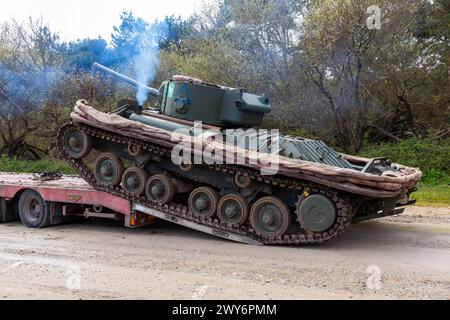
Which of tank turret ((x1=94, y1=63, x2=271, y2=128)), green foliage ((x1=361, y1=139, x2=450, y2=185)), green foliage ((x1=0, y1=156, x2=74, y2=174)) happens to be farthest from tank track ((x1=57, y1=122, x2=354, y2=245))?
green foliage ((x1=0, y1=156, x2=74, y2=174))

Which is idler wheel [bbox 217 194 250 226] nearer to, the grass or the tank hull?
the tank hull

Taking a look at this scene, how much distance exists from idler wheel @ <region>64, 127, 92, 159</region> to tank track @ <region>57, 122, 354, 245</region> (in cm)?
8

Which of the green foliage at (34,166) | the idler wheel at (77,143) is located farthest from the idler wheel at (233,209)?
the green foliage at (34,166)

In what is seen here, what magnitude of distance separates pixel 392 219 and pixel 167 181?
196 inches

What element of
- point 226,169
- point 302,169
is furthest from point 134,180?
point 302,169

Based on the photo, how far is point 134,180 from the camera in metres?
10.6

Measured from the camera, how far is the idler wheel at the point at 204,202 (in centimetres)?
1002

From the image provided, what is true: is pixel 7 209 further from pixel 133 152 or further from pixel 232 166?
pixel 232 166

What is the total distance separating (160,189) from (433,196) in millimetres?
8361

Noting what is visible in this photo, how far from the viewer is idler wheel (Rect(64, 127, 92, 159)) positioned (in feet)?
36.6

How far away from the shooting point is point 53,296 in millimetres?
6297

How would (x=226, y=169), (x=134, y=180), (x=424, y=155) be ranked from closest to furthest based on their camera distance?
1. (x=226, y=169)
2. (x=134, y=180)
3. (x=424, y=155)

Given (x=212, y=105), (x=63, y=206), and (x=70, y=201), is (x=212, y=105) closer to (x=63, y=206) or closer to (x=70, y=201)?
(x=70, y=201)

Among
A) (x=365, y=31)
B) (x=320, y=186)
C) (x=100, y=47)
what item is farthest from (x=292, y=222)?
(x=100, y=47)
